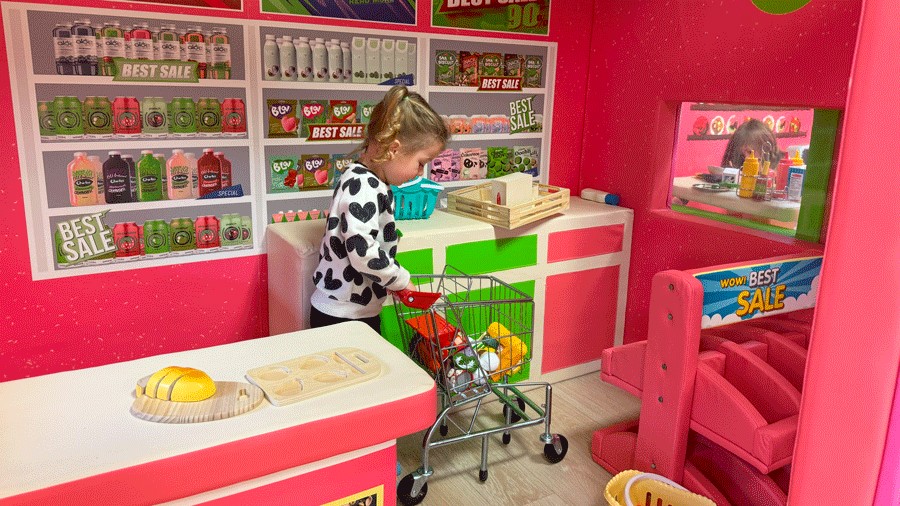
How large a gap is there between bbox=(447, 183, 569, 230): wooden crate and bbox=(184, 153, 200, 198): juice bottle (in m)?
1.29

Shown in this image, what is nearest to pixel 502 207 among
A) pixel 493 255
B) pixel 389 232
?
pixel 493 255

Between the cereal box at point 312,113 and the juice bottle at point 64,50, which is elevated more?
the juice bottle at point 64,50

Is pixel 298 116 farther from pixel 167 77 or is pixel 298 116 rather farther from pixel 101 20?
pixel 101 20

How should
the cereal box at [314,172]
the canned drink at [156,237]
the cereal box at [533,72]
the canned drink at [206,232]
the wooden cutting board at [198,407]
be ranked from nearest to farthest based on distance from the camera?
the wooden cutting board at [198,407] → the canned drink at [156,237] → the canned drink at [206,232] → the cereal box at [314,172] → the cereal box at [533,72]

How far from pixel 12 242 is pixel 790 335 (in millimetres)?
3154

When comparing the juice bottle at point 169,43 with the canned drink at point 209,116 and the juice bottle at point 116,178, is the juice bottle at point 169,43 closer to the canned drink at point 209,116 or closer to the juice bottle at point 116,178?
the canned drink at point 209,116

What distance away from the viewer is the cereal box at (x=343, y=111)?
3342mm

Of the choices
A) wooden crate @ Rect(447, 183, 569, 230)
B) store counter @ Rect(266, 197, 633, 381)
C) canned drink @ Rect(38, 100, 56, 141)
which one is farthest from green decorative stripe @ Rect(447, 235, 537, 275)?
canned drink @ Rect(38, 100, 56, 141)

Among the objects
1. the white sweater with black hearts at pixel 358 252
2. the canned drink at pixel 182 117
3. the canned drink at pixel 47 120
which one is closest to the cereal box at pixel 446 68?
the white sweater with black hearts at pixel 358 252

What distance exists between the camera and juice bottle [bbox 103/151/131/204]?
2.87 metres

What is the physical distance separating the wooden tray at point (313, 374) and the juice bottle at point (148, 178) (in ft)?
5.47

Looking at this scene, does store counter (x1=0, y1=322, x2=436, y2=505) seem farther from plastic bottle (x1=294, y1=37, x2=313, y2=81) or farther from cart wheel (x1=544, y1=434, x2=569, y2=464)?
plastic bottle (x1=294, y1=37, x2=313, y2=81)

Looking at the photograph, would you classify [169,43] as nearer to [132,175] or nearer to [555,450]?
[132,175]

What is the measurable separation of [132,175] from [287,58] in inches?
34.2
